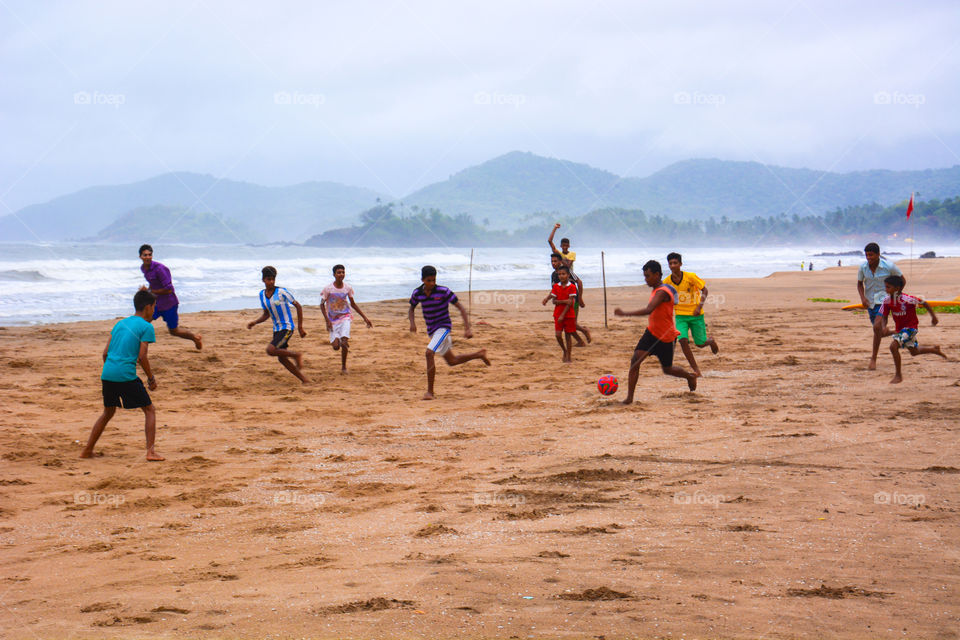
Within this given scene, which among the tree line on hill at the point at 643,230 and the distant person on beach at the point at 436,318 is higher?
the tree line on hill at the point at 643,230

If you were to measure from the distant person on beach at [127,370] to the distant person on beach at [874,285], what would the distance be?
27.9 feet

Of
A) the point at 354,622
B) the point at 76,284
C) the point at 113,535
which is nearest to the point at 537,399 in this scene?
the point at 113,535

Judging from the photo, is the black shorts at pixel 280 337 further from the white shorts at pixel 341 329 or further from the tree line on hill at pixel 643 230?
the tree line on hill at pixel 643 230

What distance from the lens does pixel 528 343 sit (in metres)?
14.3

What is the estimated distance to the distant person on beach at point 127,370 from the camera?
6.65m

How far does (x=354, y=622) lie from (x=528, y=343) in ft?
36.2

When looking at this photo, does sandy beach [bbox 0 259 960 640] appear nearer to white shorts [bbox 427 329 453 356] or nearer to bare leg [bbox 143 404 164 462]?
bare leg [bbox 143 404 164 462]

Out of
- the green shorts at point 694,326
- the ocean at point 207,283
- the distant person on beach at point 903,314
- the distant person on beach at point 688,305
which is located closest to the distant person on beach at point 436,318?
the distant person on beach at point 688,305

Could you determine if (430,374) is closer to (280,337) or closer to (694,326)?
(280,337)

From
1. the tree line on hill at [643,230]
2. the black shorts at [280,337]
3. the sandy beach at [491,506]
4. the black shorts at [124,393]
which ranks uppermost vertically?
the tree line on hill at [643,230]

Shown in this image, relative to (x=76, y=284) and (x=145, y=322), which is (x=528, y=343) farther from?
(x=76, y=284)

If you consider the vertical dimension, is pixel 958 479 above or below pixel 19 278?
below

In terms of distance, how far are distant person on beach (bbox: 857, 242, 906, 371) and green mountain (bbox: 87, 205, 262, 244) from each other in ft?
418

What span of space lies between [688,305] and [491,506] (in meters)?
5.68
